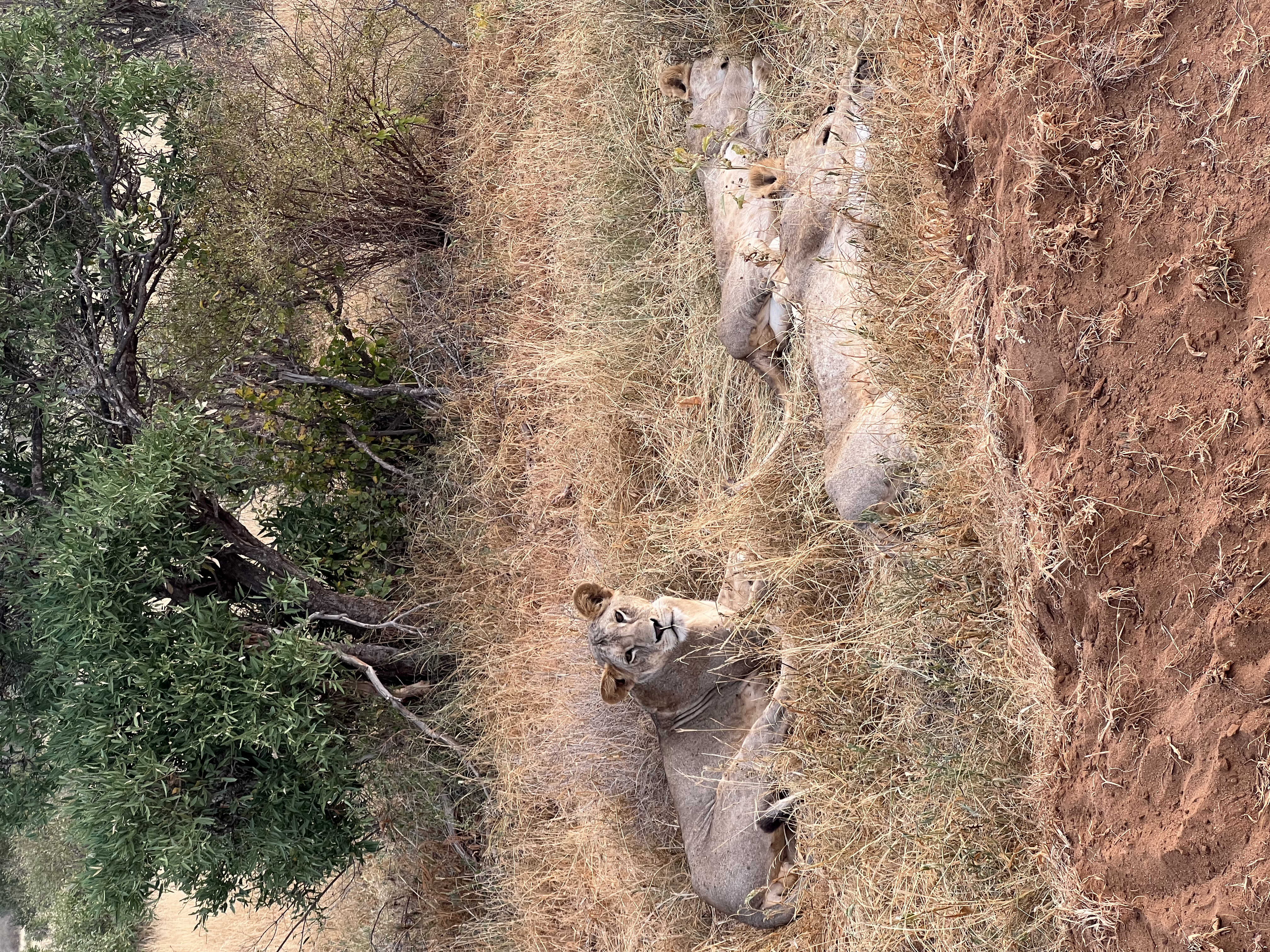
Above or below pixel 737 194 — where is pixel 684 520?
below

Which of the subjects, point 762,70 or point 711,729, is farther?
point 762,70

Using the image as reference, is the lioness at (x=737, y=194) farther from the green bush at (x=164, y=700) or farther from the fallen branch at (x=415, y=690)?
the fallen branch at (x=415, y=690)

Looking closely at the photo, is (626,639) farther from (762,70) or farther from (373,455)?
(373,455)

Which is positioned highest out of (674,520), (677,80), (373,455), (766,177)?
(677,80)

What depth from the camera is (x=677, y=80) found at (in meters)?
5.28

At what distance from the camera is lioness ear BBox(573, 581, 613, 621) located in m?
4.19

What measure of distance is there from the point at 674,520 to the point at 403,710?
201 cm

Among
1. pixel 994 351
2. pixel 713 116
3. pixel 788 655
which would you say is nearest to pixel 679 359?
pixel 713 116

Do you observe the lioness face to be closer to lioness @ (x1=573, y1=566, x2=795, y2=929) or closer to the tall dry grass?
lioness @ (x1=573, y1=566, x2=795, y2=929)

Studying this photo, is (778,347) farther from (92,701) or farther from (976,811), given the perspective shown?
(92,701)

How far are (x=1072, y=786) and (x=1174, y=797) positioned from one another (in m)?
0.37

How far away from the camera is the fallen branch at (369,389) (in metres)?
6.53

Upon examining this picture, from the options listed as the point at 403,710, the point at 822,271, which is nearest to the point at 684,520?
the point at 822,271

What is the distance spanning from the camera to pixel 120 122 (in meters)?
5.42
